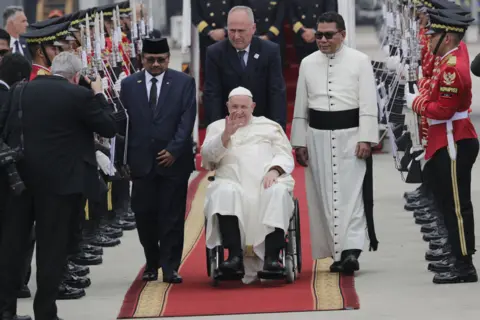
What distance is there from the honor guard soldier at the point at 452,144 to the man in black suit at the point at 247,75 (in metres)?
1.42

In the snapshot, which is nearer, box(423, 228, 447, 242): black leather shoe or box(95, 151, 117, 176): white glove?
box(95, 151, 117, 176): white glove

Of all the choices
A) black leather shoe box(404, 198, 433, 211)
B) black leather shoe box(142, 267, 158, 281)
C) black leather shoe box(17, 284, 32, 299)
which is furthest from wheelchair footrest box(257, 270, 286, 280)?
black leather shoe box(404, 198, 433, 211)

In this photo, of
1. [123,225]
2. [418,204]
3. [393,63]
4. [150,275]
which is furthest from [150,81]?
[418,204]

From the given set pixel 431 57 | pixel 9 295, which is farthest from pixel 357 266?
pixel 9 295

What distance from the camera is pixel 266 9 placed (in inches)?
821

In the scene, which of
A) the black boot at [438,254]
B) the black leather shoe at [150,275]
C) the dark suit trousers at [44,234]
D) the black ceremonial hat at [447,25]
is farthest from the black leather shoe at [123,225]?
the dark suit trousers at [44,234]

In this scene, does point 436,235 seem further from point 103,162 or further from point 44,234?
point 44,234

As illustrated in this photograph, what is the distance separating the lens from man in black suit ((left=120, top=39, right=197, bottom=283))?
37.8 ft

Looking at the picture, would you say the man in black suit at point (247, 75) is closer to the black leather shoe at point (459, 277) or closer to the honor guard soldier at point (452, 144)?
the honor guard soldier at point (452, 144)

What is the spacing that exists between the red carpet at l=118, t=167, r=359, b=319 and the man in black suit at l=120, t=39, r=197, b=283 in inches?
13.3

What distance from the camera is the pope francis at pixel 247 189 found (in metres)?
11.2

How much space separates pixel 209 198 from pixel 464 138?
5.72 feet

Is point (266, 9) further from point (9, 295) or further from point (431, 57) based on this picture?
point (9, 295)

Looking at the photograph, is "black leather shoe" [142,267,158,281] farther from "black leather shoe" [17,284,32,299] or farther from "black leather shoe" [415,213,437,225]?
"black leather shoe" [415,213,437,225]
